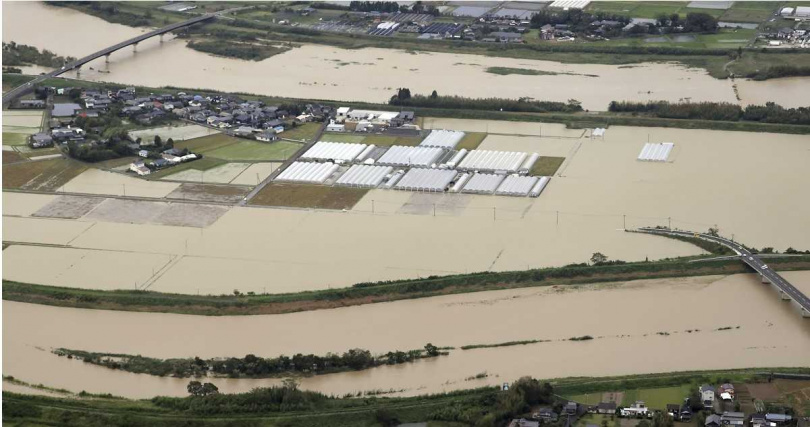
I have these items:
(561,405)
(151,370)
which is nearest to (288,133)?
(151,370)

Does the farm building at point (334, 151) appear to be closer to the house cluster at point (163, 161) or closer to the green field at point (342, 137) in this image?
the green field at point (342, 137)

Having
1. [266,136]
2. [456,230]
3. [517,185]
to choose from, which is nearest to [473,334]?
[456,230]

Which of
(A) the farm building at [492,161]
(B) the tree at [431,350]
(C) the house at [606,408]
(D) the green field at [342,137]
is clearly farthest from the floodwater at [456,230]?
(C) the house at [606,408]

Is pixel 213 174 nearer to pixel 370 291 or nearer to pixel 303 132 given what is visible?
pixel 303 132

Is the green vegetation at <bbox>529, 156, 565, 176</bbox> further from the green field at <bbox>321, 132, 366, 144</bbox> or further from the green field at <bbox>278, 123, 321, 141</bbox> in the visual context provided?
the green field at <bbox>278, 123, 321, 141</bbox>

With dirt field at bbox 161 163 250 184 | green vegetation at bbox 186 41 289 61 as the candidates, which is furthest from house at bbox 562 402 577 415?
green vegetation at bbox 186 41 289 61

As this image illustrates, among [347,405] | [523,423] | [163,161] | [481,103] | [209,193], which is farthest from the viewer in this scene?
[481,103]

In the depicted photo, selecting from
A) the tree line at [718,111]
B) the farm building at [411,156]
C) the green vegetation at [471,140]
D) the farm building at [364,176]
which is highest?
the tree line at [718,111]
